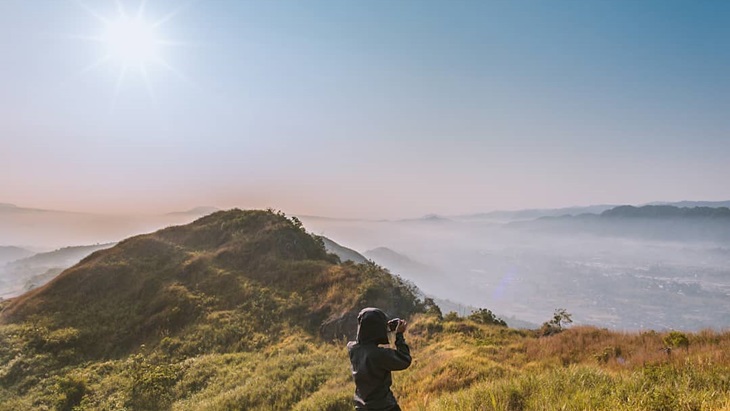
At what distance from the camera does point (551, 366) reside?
33.3 ft

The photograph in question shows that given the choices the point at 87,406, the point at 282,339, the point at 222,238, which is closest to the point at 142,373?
the point at 87,406

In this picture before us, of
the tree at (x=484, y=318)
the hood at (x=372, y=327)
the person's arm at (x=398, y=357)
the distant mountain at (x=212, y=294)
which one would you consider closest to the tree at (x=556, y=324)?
the tree at (x=484, y=318)

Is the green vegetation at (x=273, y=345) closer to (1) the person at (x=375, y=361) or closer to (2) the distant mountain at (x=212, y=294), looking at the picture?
(2) the distant mountain at (x=212, y=294)

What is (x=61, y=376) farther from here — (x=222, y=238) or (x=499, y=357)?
(x=499, y=357)

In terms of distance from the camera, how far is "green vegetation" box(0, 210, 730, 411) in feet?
22.9

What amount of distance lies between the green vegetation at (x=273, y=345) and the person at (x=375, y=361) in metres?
1.80

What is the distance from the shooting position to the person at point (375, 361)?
16.4 ft

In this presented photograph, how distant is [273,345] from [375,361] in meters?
14.5

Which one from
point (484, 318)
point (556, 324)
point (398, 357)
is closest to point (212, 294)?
point (484, 318)

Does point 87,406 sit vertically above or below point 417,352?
below

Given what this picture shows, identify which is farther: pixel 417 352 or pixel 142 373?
pixel 142 373

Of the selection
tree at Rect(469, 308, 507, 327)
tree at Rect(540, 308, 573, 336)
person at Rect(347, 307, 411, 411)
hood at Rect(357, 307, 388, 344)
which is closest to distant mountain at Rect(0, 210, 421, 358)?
tree at Rect(469, 308, 507, 327)

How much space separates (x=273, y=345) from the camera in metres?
17.8

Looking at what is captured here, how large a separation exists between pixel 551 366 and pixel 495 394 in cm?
484
